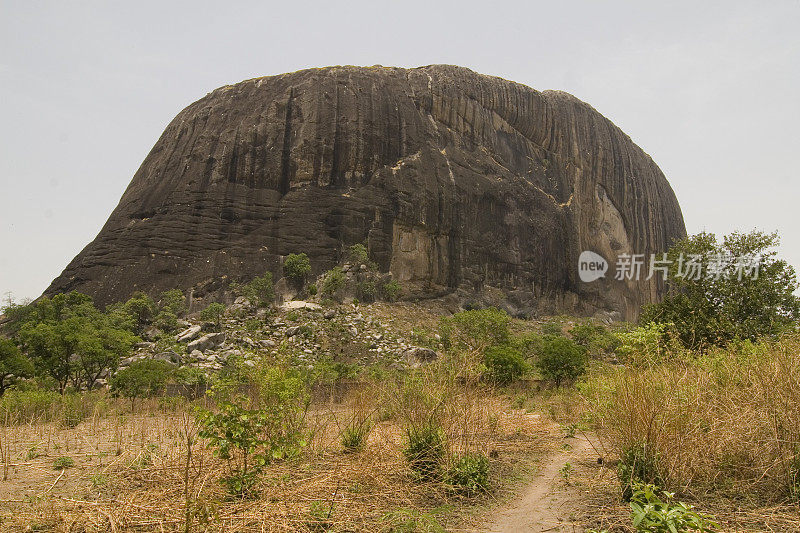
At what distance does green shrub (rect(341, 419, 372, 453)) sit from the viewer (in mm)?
7493

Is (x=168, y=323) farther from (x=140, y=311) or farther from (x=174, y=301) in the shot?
(x=140, y=311)

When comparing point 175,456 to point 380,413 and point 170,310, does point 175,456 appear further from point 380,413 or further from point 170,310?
point 170,310

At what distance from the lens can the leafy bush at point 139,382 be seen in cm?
1692

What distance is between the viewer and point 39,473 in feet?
22.1

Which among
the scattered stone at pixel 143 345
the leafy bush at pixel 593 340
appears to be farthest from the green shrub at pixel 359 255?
the scattered stone at pixel 143 345

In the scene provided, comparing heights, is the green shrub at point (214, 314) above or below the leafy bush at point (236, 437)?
below

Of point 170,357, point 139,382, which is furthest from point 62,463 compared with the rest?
point 170,357

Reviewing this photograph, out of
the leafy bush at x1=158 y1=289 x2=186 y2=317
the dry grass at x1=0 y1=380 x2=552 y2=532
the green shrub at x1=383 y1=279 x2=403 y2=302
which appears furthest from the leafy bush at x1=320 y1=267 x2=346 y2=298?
the dry grass at x1=0 y1=380 x2=552 y2=532

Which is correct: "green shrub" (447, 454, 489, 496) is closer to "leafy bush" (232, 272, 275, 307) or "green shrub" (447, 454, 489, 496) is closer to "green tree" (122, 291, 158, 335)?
"leafy bush" (232, 272, 275, 307)

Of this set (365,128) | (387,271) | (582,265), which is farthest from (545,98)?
(387,271)

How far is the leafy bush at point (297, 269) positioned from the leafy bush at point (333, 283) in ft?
5.95

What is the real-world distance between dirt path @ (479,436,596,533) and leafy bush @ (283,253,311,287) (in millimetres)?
34128

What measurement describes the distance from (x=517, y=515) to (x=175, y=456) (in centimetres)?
457

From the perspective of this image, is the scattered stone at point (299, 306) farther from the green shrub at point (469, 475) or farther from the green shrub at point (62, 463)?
the green shrub at point (469, 475)
